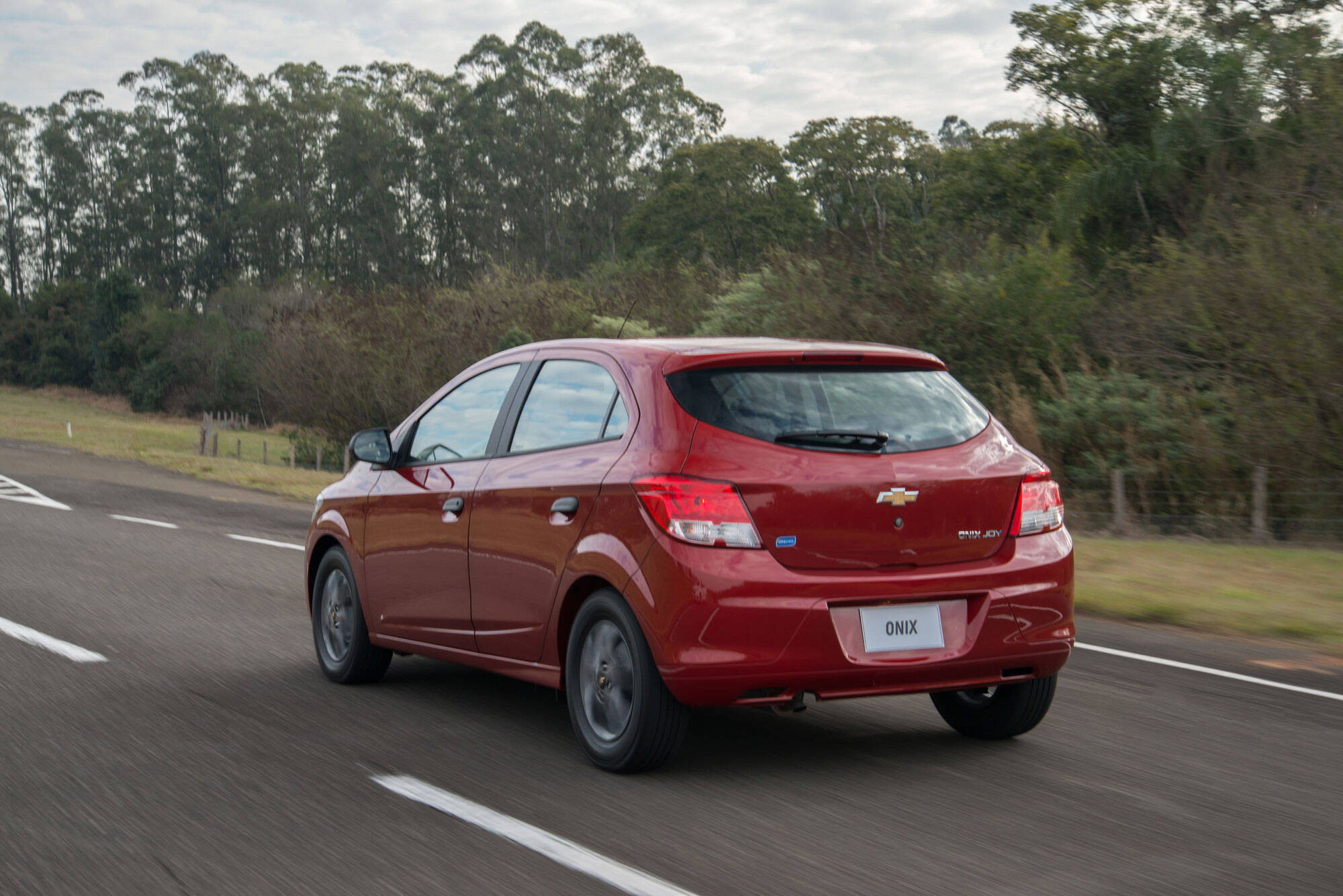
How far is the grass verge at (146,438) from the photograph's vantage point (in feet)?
85.8

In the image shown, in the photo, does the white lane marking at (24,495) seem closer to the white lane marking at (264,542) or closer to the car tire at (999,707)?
the white lane marking at (264,542)

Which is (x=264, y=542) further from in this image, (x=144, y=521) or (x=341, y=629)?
(x=341, y=629)

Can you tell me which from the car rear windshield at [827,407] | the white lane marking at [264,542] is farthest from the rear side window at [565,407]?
the white lane marking at [264,542]

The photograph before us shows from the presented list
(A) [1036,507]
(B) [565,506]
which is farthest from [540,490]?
(A) [1036,507]

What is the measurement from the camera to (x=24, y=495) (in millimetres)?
21031

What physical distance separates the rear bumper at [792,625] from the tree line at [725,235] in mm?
5783

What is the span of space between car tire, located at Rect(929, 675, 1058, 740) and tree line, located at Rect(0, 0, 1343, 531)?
17.0 feet

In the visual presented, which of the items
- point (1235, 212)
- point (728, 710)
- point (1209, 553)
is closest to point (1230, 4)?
point (1235, 212)

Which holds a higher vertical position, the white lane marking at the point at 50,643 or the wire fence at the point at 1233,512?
the wire fence at the point at 1233,512

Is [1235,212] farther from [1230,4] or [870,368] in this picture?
[870,368]

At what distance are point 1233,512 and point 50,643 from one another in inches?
624

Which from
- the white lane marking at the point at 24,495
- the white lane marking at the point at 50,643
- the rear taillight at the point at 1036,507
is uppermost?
the rear taillight at the point at 1036,507

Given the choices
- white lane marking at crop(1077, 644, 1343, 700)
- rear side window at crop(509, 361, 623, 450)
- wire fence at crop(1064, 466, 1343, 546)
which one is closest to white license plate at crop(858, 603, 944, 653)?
rear side window at crop(509, 361, 623, 450)

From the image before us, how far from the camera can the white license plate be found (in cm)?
509
